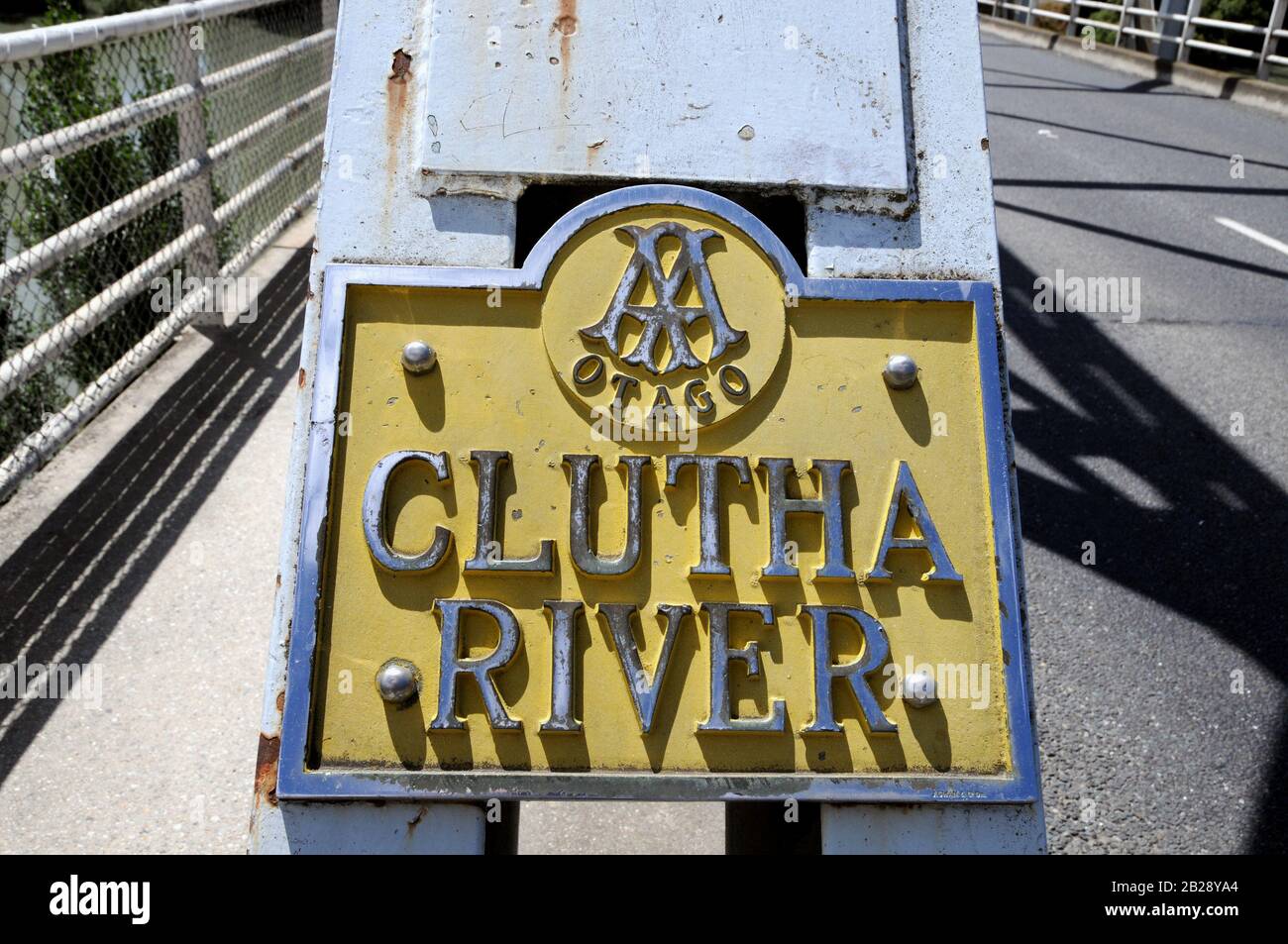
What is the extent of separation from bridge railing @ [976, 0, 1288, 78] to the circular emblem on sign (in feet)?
32.9

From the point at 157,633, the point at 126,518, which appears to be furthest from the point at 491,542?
the point at 126,518

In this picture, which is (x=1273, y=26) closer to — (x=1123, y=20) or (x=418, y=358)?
(x=1123, y=20)

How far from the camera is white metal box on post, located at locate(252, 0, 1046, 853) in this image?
1.67m

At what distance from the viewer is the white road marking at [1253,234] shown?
22.3 feet

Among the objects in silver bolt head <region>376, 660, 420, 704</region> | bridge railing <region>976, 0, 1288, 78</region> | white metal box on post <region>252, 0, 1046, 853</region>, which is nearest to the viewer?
silver bolt head <region>376, 660, 420, 704</region>

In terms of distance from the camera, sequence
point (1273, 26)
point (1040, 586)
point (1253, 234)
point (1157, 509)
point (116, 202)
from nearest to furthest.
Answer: point (1040, 586) → point (1157, 509) → point (116, 202) → point (1253, 234) → point (1273, 26)

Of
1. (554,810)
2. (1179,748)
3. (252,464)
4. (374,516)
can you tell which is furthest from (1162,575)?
(252,464)

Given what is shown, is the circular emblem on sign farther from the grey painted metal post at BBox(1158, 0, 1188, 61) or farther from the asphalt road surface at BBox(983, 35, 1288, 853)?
the grey painted metal post at BBox(1158, 0, 1188, 61)

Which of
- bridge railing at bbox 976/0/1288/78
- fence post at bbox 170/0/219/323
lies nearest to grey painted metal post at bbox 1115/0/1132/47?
bridge railing at bbox 976/0/1288/78

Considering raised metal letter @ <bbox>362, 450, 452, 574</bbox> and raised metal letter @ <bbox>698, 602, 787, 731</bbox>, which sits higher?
raised metal letter @ <bbox>362, 450, 452, 574</bbox>

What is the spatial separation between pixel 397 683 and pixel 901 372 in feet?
2.72

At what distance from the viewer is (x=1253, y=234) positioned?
7.06 m

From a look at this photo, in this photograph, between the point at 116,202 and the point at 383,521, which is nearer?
the point at 383,521

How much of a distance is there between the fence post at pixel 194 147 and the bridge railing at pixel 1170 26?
26.1 ft
